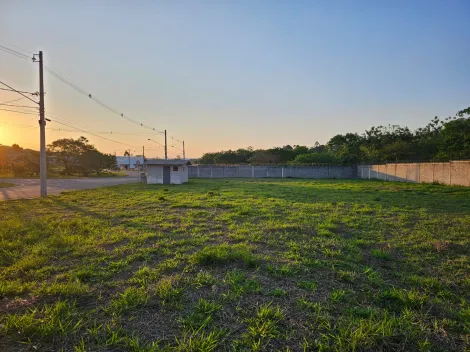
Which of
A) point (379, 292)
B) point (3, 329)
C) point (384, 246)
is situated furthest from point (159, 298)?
point (384, 246)

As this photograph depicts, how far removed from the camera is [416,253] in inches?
166

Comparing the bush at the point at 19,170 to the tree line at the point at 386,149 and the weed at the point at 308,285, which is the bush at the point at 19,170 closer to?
the tree line at the point at 386,149

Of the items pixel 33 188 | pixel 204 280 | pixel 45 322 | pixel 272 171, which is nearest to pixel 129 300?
pixel 45 322

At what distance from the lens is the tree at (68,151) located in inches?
1510

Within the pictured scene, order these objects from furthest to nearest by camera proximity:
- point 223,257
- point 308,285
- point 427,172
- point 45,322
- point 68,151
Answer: point 68,151 → point 427,172 → point 223,257 → point 308,285 → point 45,322

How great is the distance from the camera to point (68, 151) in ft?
127

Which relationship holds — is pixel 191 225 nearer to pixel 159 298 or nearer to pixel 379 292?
pixel 159 298

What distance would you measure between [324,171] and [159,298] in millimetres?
31833

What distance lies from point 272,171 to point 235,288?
100 ft

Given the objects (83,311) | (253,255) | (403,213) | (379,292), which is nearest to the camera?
(83,311)

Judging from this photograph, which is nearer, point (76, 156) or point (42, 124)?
point (42, 124)

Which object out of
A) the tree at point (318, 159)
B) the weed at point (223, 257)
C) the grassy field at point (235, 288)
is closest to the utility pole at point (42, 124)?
the grassy field at point (235, 288)

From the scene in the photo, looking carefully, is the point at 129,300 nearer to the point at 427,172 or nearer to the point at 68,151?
the point at 427,172

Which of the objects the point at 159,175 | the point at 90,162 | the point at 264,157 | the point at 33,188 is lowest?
the point at 33,188
